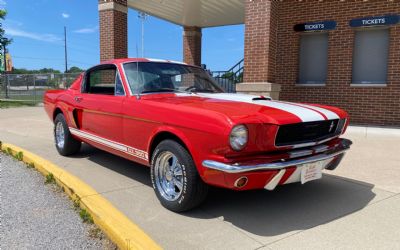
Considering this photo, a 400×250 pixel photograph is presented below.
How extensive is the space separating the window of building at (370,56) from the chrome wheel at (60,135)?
24.7ft

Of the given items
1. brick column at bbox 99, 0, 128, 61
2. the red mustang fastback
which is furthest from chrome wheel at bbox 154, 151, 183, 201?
brick column at bbox 99, 0, 128, 61

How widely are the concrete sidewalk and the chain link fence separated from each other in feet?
54.3

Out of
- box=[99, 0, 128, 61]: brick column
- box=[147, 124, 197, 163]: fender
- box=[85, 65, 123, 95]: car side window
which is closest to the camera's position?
box=[147, 124, 197, 163]: fender

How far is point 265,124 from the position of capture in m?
3.21

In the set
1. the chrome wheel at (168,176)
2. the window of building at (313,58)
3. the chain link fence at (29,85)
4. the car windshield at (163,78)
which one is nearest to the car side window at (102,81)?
the car windshield at (163,78)

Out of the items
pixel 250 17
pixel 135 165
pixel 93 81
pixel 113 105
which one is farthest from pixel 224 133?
pixel 250 17

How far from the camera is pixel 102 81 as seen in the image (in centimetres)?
589

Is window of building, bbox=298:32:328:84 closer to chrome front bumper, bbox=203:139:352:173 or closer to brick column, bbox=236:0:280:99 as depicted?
brick column, bbox=236:0:280:99

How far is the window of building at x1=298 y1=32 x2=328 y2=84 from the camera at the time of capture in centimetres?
1034

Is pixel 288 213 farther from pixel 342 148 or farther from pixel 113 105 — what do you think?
pixel 113 105

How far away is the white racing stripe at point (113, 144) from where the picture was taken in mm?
4192

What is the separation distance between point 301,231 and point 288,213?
0.43 m

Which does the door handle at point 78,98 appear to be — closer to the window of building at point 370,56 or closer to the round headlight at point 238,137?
the round headlight at point 238,137

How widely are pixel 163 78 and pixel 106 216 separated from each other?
6.41 feet
